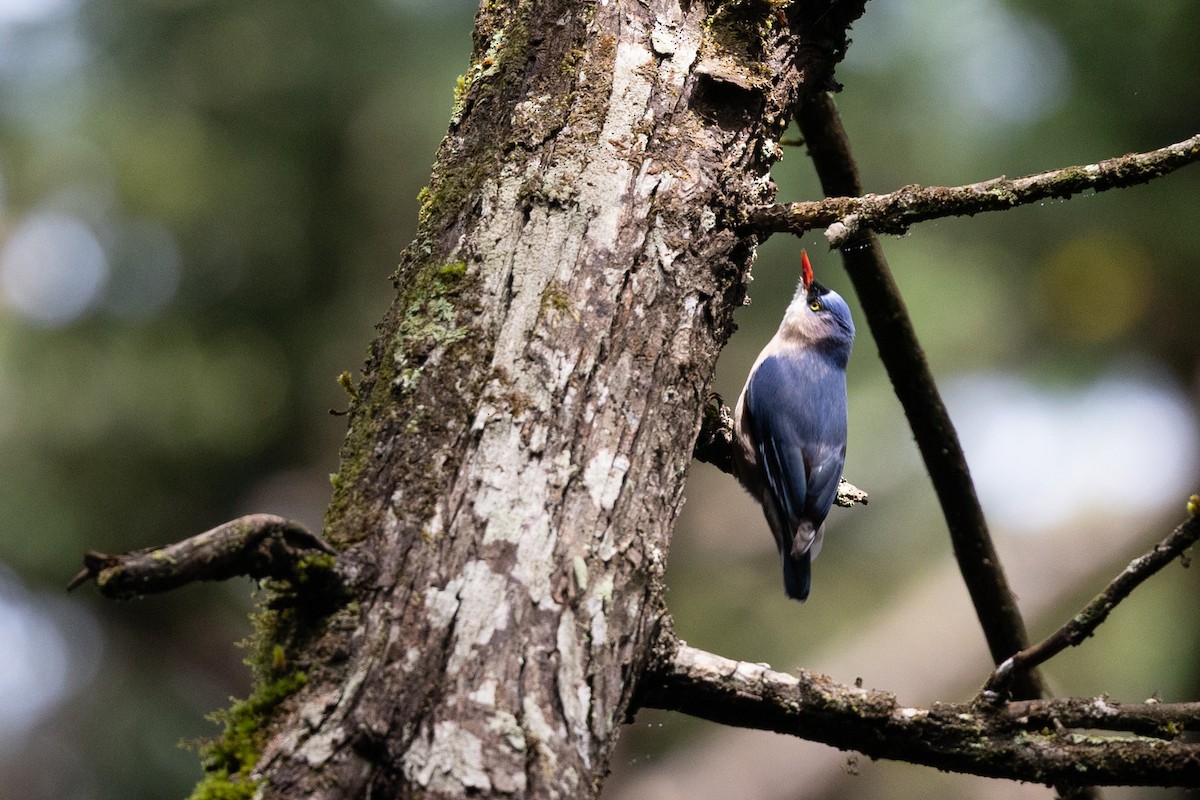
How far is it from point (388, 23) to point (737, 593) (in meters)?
4.31

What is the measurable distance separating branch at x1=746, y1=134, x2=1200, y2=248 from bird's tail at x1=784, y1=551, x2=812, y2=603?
1.67m

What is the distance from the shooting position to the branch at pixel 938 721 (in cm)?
151

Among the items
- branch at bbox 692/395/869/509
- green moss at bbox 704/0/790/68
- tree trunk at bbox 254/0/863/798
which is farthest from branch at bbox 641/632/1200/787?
green moss at bbox 704/0/790/68

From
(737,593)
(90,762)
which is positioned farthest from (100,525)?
(737,593)

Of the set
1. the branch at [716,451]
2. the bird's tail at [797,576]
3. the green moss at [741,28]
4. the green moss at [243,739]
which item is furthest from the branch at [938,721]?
the bird's tail at [797,576]

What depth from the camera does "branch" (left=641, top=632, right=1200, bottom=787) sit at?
59.3 inches

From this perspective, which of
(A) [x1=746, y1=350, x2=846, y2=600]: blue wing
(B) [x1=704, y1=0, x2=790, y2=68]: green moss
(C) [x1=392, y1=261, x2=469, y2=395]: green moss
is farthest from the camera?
(A) [x1=746, y1=350, x2=846, y2=600]: blue wing

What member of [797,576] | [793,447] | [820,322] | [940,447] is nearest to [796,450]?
[793,447]

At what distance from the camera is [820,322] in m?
3.84

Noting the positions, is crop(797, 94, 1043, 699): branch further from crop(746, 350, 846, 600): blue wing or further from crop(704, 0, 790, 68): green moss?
crop(746, 350, 846, 600): blue wing

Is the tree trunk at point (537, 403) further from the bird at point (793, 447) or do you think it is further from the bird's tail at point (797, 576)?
the bird's tail at point (797, 576)

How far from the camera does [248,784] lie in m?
1.18

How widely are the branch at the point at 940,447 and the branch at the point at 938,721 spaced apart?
585 mm

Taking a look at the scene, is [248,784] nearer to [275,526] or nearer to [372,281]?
[275,526]
